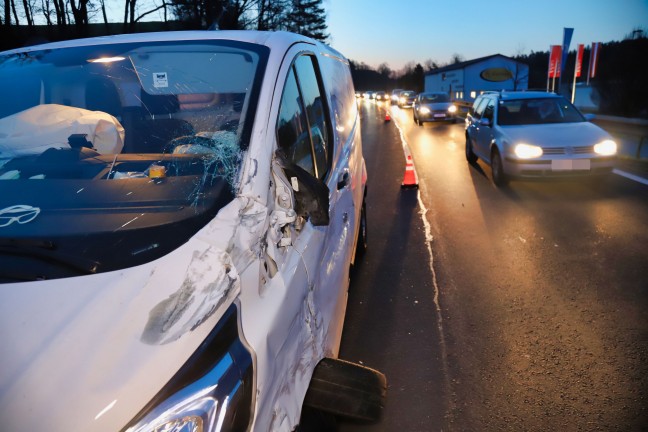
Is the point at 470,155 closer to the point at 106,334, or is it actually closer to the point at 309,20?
the point at 106,334

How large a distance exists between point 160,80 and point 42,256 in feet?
4.22

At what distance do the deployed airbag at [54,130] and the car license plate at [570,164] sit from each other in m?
6.80

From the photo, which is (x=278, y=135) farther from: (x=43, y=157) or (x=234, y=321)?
(x=43, y=157)

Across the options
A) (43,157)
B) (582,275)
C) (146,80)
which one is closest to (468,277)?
(582,275)

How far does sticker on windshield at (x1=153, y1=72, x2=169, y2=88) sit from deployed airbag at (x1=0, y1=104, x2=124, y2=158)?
0.29 meters

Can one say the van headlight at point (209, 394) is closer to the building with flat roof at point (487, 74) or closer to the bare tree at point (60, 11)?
the bare tree at point (60, 11)

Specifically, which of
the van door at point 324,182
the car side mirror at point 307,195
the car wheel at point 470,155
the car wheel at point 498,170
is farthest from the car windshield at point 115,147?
the car wheel at point 470,155

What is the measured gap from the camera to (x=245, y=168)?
1909mm

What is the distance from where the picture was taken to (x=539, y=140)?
25.3 ft

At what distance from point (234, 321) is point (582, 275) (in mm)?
4098

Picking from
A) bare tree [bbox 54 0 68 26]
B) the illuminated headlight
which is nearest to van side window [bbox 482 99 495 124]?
the illuminated headlight

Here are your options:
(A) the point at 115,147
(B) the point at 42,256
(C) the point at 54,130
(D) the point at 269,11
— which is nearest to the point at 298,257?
(B) the point at 42,256

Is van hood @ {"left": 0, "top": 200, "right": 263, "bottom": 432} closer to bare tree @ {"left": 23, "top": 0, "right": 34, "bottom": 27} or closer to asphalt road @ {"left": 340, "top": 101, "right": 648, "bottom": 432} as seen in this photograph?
asphalt road @ {"left": 340, "top": 101, "right": 648, "bottom": 432}

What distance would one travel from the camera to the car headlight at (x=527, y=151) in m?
7.57
